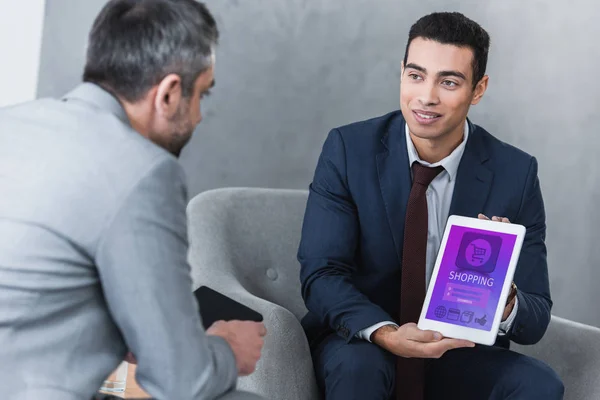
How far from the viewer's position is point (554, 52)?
11.0 feet

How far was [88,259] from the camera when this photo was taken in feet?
4.53

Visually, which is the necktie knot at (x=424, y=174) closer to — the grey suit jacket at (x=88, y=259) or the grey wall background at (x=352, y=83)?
the grey wall background at (x=352, y=83)

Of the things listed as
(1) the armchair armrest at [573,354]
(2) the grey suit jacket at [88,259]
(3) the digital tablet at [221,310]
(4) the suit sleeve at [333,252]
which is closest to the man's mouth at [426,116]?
(4) the suit sleeve at [333,252]

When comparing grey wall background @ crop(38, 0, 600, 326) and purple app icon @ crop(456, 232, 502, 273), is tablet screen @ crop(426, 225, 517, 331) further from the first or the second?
grey wall background @ crop(38, 0, 600, 326)

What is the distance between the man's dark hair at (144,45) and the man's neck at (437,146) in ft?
3.82

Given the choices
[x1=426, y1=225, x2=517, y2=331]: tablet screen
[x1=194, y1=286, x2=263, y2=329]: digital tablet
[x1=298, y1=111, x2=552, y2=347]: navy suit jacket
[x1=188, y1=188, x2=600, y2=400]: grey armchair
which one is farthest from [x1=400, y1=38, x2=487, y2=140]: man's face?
[x1=194, y1=286, x2=263, y2=329]: digital tablet

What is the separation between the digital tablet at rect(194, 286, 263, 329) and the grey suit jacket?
348mm

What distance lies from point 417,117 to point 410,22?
834mm

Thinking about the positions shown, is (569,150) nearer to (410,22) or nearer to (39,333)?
(410,22)

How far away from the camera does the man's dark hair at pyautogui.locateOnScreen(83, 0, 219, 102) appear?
1.46 m

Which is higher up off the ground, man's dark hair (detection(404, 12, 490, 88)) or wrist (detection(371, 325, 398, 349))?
man's dark hair (detection(404, 12, 490, 88))

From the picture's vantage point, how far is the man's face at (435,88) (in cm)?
246

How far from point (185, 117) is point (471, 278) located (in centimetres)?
98

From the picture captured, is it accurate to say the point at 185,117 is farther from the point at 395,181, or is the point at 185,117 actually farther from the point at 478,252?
the point at 395,181
